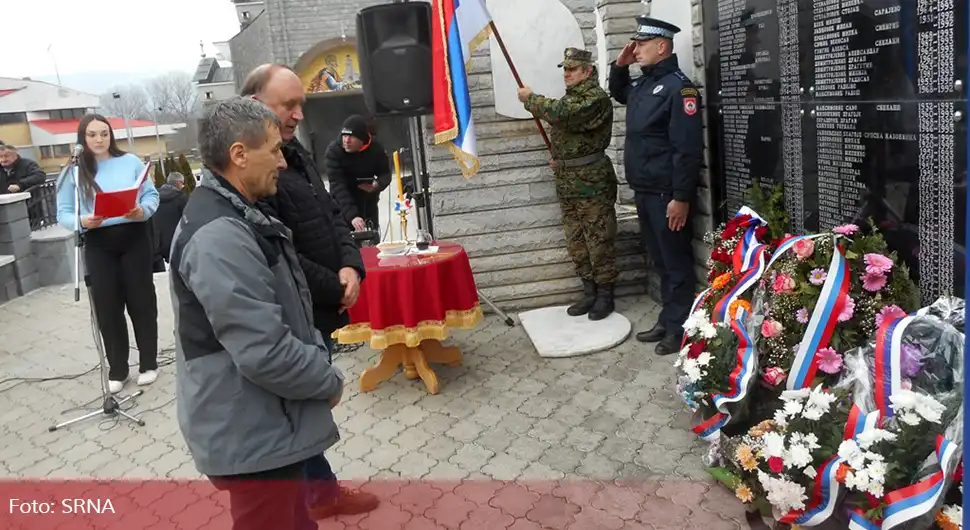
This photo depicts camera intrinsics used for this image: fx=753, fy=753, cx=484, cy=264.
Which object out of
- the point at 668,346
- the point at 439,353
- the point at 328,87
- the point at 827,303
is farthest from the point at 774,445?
the point at 328,87

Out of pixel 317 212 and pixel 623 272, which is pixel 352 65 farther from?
pixel 317 212

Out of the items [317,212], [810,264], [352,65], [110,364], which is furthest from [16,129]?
[352,65]

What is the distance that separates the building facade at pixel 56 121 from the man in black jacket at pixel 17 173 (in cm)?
321

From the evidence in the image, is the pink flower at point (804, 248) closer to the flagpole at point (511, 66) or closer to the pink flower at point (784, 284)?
the pink flower at point (784, 284)

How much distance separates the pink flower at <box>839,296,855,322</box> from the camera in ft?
9.07

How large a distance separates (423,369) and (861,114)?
2607 mm

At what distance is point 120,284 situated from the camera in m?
4.61

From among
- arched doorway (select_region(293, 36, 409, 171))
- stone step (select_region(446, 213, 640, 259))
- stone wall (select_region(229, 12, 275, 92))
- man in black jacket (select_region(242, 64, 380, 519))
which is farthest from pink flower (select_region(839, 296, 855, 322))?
stone wall (select_region(229, 12, 275, 92))

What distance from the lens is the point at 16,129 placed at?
5.72 meters

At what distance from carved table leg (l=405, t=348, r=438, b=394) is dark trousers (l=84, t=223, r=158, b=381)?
1.73m

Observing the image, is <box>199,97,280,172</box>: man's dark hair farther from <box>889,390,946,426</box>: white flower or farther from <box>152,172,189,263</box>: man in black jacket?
<box>152,172,189,263</box>: man in black jacket

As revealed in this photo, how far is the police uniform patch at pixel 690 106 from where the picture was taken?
4.20 meters

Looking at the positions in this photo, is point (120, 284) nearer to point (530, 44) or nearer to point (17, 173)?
point (530, 44)

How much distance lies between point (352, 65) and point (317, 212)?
1835cm
